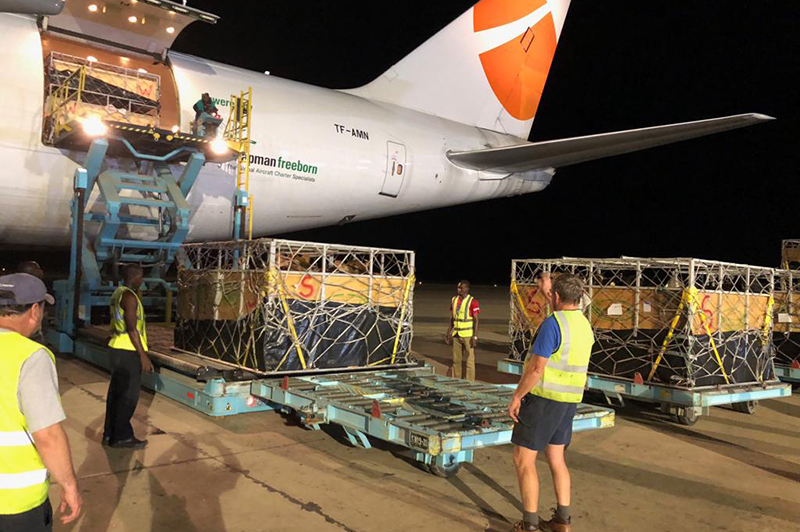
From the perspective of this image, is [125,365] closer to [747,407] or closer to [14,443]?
[14,443]

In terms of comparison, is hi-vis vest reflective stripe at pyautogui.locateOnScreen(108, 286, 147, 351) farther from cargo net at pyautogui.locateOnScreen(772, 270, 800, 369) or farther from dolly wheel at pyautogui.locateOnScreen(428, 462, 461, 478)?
cargo net at pyautogui.locateOnScreen(772, 270, 800, 369)

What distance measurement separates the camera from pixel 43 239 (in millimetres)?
10984

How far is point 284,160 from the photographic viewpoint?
12250 millimetres

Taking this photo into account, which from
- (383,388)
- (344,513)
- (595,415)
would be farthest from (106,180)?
(595,415)

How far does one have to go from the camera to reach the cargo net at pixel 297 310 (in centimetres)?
710

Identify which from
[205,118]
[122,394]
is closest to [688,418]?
[122,394]

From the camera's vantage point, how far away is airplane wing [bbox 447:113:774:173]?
446 inches

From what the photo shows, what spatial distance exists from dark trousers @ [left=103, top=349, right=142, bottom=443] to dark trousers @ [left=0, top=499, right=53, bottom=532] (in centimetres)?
359

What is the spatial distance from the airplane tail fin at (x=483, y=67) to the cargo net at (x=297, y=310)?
8.76 meters

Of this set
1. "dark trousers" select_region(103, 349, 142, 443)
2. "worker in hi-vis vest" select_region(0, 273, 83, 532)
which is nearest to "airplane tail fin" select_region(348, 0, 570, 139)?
"dark trousers" select_region(103, 349, 142, 443)

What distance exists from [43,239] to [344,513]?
9.12 meters

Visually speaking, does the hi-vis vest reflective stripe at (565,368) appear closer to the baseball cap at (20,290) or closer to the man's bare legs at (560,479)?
the man's bare legs at (560,479)

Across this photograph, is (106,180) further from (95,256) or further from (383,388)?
(383,388)

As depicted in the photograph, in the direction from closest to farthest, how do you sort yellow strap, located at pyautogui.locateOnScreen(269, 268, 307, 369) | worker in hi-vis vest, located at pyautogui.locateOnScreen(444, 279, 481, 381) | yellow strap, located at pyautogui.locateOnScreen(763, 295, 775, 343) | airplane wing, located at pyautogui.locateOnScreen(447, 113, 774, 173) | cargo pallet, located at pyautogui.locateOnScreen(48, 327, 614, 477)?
cargo pallet, located at pyautogui.locateOnScreen(48, 327, 614, 477) → yellow strap, located at pyautogui.locateOnScreen(269, 268, 307, 369) → yellow strap, located at pyautogui.locateOnScreen(763, 295, 775, 343) → worker in hi-vis vest, located at pyautogui.locateOnScreen(444, 279, 481, 381) → airplane wing, located at pyautogui.locateOnScreen(447, 113, 774, 173)
